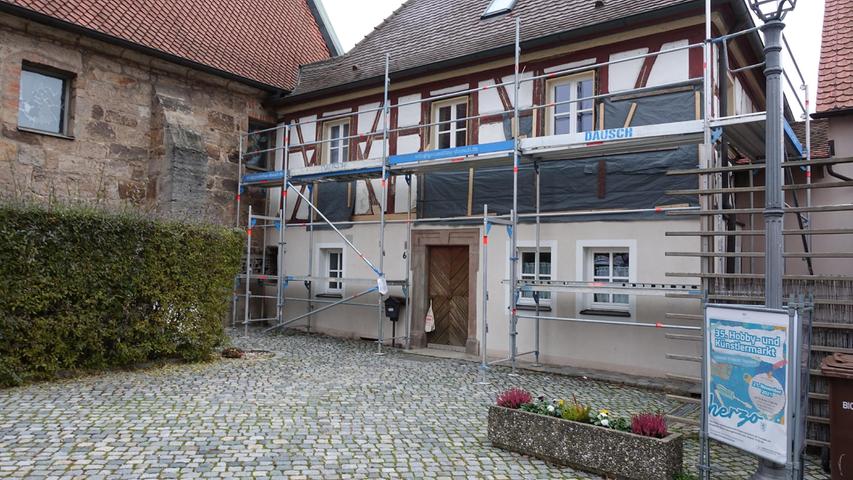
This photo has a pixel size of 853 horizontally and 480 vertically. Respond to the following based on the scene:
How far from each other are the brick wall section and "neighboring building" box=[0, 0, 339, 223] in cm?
2

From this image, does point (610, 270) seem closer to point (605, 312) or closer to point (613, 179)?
point (605, 312)

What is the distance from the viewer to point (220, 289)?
32.5 ft

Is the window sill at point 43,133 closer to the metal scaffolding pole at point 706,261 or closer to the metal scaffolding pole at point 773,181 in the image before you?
the metal scaffolding pole at point 706,261

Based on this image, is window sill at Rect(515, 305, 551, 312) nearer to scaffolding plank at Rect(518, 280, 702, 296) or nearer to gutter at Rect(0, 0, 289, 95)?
scaffolding plank at Rect(518, 280, 702, 296)

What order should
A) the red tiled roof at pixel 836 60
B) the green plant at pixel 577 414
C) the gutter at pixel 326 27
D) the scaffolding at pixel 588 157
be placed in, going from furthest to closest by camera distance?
the gutter at pixel 326 27
the red tiled roof at pixel 836 60
the scaffolding at pixel 588 157
the green plant at pixel 577 414

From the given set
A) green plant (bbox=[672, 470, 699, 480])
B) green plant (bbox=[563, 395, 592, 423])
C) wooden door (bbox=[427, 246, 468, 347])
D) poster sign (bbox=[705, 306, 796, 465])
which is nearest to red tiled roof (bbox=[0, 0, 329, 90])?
wooden door (bbox=[427, 246, 468, 347])

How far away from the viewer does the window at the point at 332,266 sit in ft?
44.3

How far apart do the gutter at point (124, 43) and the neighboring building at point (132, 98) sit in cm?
2

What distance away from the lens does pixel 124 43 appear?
12.2 metres

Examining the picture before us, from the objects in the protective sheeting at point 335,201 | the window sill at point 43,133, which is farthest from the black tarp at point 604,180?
the window sill at point 43,133

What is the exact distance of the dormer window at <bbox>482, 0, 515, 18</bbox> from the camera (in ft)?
40.3

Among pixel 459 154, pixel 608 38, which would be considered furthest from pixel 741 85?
pixel 459 154

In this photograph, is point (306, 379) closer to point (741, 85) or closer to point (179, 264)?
point (179, 264)

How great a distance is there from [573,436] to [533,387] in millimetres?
3306
